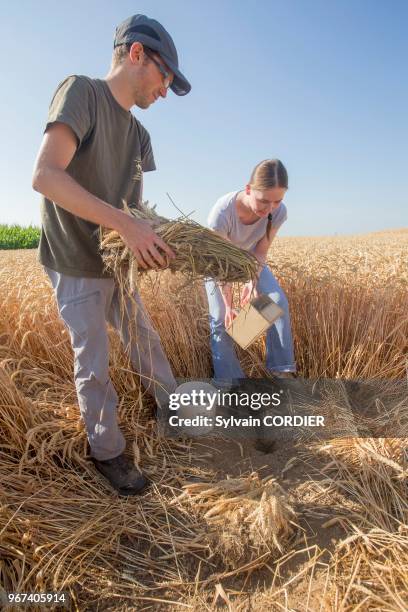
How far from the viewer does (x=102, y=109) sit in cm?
159

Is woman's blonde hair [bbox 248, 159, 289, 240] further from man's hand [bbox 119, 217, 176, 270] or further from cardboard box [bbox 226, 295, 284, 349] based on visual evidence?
man's hand [bbox 119, 217, 176, 270]

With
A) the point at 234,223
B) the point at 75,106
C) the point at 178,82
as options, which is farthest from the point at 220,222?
the point at 75,106

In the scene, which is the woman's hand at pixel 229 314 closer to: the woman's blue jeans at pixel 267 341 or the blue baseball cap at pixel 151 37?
the woman's blue jeans at pixel 267 341

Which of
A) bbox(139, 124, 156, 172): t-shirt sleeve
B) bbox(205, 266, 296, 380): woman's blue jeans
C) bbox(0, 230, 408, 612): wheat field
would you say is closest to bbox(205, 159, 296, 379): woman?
bbox(205, 266, 296, 380): woman's blue jeans

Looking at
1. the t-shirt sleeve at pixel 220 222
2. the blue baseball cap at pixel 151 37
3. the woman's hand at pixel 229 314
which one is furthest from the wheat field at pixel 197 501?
the blue baseball cap at pixel 151 37

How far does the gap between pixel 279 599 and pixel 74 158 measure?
182cm

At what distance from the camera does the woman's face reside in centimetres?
231

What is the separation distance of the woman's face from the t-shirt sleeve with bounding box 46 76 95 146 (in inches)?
43.6

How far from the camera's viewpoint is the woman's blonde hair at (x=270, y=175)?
229cm

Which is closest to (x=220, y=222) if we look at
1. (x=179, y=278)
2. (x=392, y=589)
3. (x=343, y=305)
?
(x=179, y=278)

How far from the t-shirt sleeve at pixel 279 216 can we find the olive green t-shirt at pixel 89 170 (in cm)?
107

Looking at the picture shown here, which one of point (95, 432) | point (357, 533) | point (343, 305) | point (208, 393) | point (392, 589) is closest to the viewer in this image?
point (392, 589)

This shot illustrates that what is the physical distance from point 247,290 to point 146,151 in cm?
100

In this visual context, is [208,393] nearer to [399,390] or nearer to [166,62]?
[399,390]
